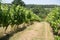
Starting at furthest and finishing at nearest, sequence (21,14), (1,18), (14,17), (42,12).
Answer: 1. (42,12)
2. (21,14)
3. (14,17)
4. (1,18)

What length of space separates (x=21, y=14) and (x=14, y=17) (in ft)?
20.8

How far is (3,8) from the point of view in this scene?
37719 mm

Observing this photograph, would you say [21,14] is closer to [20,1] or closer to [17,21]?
[17,21]

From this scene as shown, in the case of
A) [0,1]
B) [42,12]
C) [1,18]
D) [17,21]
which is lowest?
[42,12]

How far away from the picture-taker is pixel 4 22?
3841cm

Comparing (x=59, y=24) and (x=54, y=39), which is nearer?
(x=54, y=39)

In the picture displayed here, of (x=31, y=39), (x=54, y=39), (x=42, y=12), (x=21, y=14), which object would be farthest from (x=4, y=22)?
(x=42, y=12)

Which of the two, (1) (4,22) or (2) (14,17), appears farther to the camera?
(2) (14,17)

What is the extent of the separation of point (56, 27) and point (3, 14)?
12.3m

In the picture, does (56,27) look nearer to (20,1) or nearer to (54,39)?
(54,39)

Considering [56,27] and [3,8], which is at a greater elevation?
[3,8]

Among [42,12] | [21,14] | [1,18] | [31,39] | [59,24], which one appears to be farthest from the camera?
[42,12]

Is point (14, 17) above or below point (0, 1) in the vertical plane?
below

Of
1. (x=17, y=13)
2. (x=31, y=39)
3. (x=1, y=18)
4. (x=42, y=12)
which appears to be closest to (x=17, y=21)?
(x=17, y=13)
